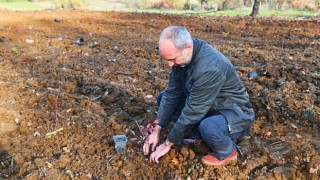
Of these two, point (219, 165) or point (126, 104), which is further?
point (126, 104)

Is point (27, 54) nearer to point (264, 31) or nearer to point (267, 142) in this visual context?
point (267, 142)

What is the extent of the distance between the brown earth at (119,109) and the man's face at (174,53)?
96 cm

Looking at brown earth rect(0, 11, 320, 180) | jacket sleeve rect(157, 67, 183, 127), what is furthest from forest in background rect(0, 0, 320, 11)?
jacket sleeve rect(157, 67, 183, 127)

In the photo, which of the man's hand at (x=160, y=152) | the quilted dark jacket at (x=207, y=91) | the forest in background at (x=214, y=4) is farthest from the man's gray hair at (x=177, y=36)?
the forest in background at (x=214, y=4)

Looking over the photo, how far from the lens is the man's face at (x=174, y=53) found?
102 inches

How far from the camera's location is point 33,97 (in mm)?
4324

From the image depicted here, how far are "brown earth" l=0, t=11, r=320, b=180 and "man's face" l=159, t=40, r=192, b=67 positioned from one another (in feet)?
3.15

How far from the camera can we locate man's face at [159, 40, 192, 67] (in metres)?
2.58

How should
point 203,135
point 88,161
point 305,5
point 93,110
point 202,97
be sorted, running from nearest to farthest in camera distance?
point 202,97
point 203,135
point 88,161
point 93,110
point 305,5

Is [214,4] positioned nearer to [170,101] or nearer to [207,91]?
[170,101]

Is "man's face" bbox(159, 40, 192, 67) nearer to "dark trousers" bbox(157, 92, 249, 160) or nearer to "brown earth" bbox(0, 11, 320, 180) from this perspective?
"dark trousers" bbox(157, 92, 249, 160)

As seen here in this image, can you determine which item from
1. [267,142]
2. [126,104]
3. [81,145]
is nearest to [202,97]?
[267,142]

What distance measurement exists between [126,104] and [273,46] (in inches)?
183

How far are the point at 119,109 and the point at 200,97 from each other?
1741 mm
